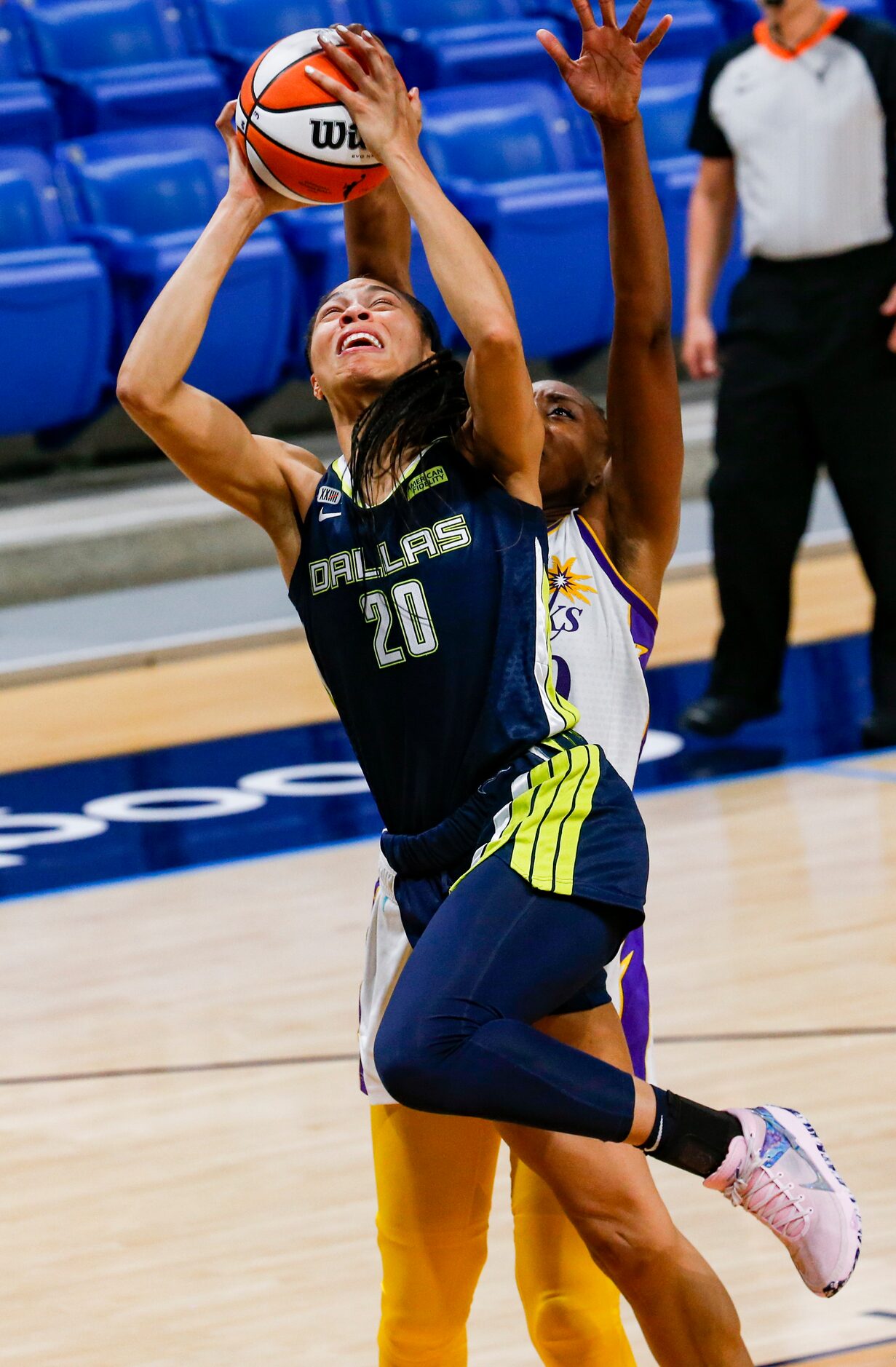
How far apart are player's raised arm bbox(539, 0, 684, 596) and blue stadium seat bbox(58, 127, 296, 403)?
5757mm

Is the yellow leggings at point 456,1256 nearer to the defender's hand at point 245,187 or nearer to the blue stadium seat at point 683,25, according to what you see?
the defender's hand at point 245,187

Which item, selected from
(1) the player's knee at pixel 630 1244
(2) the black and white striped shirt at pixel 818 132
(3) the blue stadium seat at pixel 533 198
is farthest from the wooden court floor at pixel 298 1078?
(3) the blue stadium seat at pixel 533 198

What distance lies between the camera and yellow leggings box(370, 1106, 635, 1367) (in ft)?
7.99

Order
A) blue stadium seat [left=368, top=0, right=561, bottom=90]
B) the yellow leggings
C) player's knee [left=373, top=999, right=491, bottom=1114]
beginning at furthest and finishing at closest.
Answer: blue stadium seat [left=368, top=0, right=561, bottom=90] → the yellow leggings → player's knee [left=373, top=999, right=491, bottom=1114]

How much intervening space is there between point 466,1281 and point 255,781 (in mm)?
3752

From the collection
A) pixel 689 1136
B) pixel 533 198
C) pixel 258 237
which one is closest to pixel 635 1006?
pixel 689 1136

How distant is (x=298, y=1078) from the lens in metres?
3.91

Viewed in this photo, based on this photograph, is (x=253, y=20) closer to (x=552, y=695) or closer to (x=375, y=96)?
(x=375, y=96)

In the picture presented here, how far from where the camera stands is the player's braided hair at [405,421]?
2.48 metres

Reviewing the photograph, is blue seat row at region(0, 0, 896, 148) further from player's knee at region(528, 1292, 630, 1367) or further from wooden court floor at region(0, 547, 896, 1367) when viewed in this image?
player's knee at region(528, 1292, 630, 1367)

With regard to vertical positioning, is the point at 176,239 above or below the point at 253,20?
below

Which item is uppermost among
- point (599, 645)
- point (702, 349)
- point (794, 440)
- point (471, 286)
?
point (471, 286)

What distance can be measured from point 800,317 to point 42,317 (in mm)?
3338

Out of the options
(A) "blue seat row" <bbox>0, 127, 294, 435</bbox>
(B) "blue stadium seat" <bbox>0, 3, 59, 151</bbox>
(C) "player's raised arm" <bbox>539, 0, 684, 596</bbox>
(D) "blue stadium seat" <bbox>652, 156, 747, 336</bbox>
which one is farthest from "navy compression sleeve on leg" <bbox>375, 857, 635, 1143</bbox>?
(B) "blue stadium seat" <bbox>0, 3, 59, 151</bbox>
